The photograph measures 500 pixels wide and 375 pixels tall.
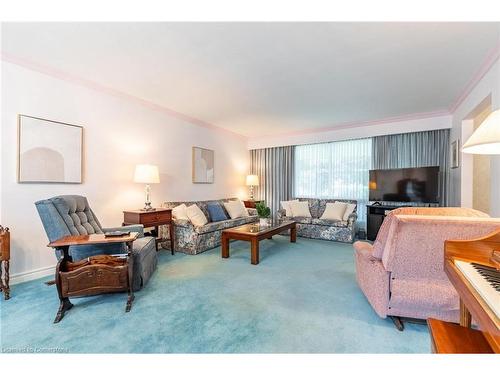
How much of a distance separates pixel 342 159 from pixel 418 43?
3120 mm

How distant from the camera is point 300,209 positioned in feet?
16.6

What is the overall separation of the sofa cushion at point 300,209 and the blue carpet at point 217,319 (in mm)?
2267

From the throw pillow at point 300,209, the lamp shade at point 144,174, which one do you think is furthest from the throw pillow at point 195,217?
the throw pillow at point 300,209

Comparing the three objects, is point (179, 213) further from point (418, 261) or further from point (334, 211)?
point (418, 261)

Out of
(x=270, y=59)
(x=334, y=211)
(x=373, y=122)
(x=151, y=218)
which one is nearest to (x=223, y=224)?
(x=151, y=218)

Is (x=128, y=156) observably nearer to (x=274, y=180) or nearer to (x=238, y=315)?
(x=238, y=315)

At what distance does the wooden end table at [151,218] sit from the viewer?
321 cm

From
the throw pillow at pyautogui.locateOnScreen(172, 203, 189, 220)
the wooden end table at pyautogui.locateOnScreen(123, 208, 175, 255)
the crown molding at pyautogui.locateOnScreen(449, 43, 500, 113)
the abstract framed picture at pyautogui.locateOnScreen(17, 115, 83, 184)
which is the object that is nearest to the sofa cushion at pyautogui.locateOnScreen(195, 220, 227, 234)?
the throw pillow at pyautogui.locateOnScreen(172, 203, 189, 220)

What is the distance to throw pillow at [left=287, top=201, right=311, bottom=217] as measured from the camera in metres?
5.01

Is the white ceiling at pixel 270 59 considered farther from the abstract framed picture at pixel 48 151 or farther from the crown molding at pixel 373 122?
the abstract framed picture at pixel 48 151

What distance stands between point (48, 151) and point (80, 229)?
113 centimetres

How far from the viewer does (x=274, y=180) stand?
6.00m

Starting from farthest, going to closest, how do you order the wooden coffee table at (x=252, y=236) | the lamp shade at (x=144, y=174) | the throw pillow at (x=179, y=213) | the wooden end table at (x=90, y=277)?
the throw pillow at (x=179, y=213), the lamp shade at (x=144, y=174), the wooden coffee table at (x=252, y=236), the wooden end table at (x=90, y=277)
